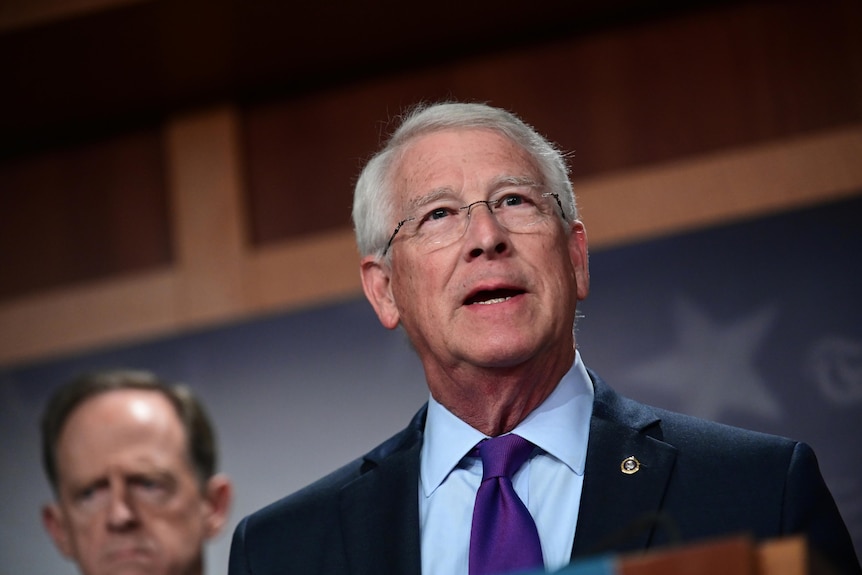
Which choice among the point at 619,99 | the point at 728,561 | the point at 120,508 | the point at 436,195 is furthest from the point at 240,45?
the point at 728,561

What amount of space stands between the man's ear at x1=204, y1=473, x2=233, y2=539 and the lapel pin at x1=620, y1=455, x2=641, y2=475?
145 centimetres

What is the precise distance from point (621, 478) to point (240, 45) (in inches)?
86.2

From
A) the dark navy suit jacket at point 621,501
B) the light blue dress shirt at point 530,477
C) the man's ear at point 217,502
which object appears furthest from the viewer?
the man's ear at point 217,502

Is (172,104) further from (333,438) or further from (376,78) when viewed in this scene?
(333,438)

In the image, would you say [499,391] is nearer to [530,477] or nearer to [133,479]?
[530,477]

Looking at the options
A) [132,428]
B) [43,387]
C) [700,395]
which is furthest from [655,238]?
[43,387]

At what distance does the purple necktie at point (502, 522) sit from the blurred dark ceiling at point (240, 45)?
1.86 meters

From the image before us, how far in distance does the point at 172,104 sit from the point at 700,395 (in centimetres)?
190

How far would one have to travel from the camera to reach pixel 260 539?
7.36ft

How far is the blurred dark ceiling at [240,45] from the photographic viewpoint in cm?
356

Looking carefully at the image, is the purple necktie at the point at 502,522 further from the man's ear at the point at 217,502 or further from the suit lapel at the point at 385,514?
the man's ear at the point at 217,502

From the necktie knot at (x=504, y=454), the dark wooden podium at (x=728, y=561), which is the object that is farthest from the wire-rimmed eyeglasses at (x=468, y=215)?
the dark wooden podium at (x=728, y=561)

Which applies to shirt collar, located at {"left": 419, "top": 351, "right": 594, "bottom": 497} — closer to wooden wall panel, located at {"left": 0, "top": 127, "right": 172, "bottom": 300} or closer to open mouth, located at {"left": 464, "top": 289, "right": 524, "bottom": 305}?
open mouth, located at {"left": 464, "top": 289, "right": 524, "bottom": 305}

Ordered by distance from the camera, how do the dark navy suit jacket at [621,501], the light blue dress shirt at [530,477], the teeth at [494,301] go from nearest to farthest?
the dark navy suit jacket at [621,501]
the light blue dress shirt at [530,477]
the teeth at [494,301]
